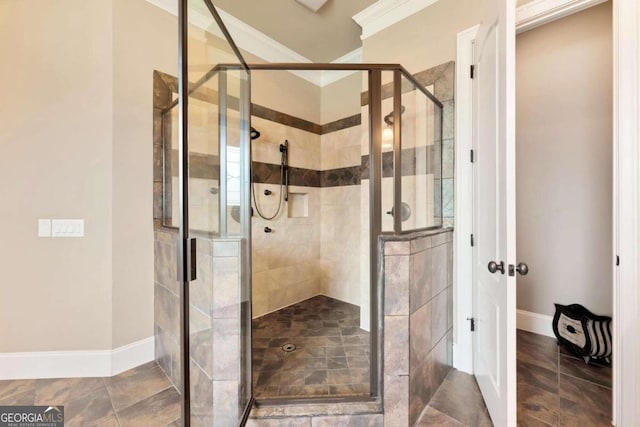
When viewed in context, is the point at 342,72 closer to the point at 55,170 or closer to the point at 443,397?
the point at 55,170

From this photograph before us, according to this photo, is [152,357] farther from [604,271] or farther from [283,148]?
[604,271]

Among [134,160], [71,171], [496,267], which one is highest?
[134,160]

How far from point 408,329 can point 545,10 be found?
204 centimetres

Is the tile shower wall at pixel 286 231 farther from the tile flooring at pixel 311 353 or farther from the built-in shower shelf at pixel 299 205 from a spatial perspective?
the tile flooring at pixel 311 353

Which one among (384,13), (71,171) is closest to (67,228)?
(71,171)

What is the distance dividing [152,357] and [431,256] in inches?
87.2

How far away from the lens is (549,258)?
232 centimetres

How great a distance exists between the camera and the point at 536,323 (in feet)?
7.70

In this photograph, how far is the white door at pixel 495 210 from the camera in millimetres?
1145

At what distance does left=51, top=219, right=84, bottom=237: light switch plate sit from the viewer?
1.75 metres

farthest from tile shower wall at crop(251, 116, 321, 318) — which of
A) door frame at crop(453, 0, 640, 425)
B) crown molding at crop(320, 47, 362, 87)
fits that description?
door frame at crop(453, 0, 640, 425)

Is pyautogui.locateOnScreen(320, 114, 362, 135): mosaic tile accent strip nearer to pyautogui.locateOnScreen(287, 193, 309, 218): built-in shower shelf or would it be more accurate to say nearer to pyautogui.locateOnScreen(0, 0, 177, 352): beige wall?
pyautogui.locateOnScreen(287, 193, 309, 218): built-in shower shelf

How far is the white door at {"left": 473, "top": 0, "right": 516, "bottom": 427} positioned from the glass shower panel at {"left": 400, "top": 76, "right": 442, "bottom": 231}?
0.29 metres

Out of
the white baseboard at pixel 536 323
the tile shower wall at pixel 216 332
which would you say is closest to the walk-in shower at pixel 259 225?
the tile shower wall at pixel 216 332
